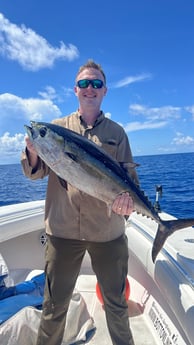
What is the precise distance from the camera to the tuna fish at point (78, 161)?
5.40ft

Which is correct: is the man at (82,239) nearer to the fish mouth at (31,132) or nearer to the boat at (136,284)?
the fish mouth at (31,132)

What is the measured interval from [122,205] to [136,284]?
195 centimetres

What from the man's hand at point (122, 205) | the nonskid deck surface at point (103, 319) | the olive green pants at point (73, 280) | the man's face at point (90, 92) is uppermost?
the man's face at point (90, 92)

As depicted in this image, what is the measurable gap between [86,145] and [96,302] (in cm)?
217

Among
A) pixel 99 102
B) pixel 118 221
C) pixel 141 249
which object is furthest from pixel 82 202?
pixel 141 249

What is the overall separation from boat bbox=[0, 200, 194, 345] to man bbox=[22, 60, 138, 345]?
1.28ft

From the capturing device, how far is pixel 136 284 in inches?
130

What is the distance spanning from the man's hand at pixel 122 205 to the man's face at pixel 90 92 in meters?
0.68

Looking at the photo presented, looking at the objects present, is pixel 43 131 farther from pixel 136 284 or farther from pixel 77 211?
pixel 136 284

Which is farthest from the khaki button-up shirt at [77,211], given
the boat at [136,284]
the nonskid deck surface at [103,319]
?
the nonskid deck surface at [103,319]

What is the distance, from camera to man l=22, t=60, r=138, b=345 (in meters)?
1.87

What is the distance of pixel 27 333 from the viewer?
225cm

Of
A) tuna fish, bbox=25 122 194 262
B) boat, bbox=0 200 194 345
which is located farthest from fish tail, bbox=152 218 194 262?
boat, bbox=0 200 194 345

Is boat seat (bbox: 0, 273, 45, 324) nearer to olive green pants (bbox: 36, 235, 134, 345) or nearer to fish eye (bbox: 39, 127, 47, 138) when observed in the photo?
olive green pants (bbox: 36, 235, 134, 345)
